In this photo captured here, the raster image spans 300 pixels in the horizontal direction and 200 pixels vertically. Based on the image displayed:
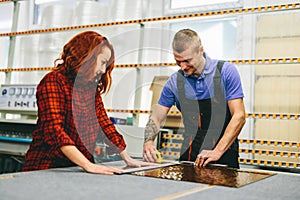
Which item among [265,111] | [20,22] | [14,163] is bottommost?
[14,163]

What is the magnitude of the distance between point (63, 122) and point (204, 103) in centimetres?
94

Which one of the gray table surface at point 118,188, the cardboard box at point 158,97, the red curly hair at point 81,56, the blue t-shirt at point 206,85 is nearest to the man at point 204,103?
the blue t-shirt at point 206,85

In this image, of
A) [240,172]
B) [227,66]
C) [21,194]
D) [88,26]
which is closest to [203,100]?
[227,66]

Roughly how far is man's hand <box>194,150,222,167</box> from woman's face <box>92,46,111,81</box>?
669 mm

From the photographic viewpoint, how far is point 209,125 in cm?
216

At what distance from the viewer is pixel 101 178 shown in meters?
1.29

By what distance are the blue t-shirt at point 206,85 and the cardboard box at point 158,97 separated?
0.76 meters

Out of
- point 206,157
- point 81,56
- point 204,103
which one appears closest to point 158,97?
point 204,103

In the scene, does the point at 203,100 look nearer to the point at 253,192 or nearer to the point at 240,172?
the point at 240,172

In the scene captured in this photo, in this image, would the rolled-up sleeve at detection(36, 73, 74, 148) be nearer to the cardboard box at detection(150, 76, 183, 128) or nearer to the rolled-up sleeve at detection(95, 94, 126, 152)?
the rolled-up sleeve at detection(95, 94, 126, 152)

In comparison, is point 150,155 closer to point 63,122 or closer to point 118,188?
point 63,122

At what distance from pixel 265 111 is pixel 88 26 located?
186 centimetres

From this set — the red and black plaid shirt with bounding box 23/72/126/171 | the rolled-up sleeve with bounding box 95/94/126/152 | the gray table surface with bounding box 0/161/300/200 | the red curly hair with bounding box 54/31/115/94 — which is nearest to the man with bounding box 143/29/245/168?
the rolled-up sleeve with bounding box 95/94/126/152

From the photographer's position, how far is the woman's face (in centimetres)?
169
